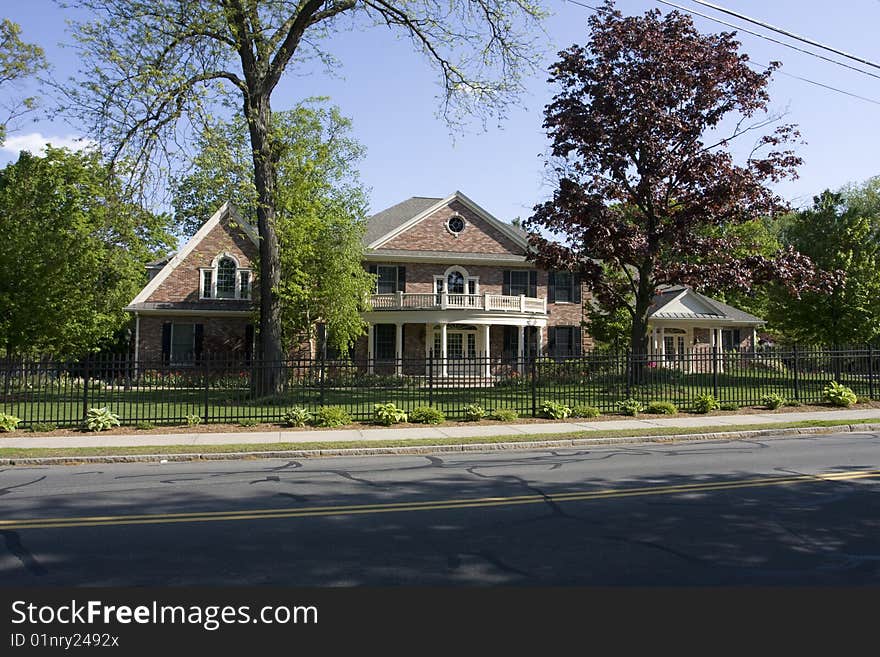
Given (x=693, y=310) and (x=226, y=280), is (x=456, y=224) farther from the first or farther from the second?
(x=693, y=310)

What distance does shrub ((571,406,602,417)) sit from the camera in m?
17.1

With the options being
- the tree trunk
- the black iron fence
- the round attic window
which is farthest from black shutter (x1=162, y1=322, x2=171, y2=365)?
the round attic window

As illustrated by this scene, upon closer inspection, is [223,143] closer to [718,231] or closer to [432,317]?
[432,317]

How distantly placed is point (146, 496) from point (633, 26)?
22.8m

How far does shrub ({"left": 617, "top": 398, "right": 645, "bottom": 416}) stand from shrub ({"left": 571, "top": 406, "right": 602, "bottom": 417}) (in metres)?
0.72

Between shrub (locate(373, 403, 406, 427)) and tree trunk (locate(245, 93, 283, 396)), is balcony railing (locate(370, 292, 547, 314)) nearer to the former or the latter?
tree trunk (locate(245, 93, 283, 396))

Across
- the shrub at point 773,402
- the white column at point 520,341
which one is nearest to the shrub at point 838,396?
the shrub at point 773,402

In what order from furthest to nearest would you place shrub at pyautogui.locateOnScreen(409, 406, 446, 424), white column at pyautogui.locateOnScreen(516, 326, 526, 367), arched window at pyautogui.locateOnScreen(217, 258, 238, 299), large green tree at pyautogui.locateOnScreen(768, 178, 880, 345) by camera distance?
white column at pyautogui.locateOnScreen(516, 326, 526, 367)
arched window at pyautogui.locateOnScreen(217, 258, 238, 299)
large green tree at pyautogui.locateOnScreen(768, 178, 880, 345)
shrub at pyautogui.locateOnScreen(409, 406, 446, 424)

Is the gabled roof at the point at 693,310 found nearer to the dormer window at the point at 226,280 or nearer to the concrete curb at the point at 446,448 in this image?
the dormer window at the point at 226,280

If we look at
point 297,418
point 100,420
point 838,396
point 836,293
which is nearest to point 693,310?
point 836,293

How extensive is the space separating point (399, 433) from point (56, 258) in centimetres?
1821

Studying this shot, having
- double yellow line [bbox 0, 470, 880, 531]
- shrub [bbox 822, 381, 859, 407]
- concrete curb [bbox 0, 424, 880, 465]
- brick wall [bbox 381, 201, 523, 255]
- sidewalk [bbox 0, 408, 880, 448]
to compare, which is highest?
brick wall [bbox 381, 201, 523, 255]

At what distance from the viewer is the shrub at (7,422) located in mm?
14117

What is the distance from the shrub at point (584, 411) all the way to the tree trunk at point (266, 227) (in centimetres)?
848
